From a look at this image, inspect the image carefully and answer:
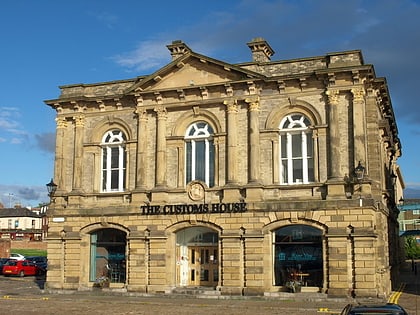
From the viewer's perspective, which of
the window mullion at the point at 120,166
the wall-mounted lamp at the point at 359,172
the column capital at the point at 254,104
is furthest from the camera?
the window mullion at the point at 120,166

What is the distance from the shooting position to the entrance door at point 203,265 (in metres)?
27.7

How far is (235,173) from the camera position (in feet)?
87.5

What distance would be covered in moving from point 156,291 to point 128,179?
5.84 meters

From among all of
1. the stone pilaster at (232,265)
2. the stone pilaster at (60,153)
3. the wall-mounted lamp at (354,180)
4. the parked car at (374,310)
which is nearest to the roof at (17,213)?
the stone pilaster at (60,153)

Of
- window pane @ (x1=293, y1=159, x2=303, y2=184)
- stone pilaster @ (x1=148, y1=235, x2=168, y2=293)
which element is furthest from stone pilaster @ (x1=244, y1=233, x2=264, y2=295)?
stone pilaster @ (x1=148, y1=235, x2=168, y2=293)

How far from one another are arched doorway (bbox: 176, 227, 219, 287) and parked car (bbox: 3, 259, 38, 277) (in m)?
20.7

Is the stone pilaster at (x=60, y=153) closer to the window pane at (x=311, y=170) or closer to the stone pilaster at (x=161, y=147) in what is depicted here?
the stone pilaster at (x=161, y=147)

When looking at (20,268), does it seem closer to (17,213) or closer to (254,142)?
(254,142)

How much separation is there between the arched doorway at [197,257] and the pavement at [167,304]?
6.01 ft

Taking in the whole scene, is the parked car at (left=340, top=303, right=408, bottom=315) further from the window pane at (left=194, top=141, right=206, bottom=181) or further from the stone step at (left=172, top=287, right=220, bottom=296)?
the window pane at (left=194, top=141, right=206, bottom=181)

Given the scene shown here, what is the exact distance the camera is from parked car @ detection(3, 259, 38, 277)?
43.4 m

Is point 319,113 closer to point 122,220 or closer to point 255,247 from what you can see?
point 255,247

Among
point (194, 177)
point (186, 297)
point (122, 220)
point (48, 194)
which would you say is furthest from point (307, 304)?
point (48, 194)

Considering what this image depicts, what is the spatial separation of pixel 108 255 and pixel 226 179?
7.59m
